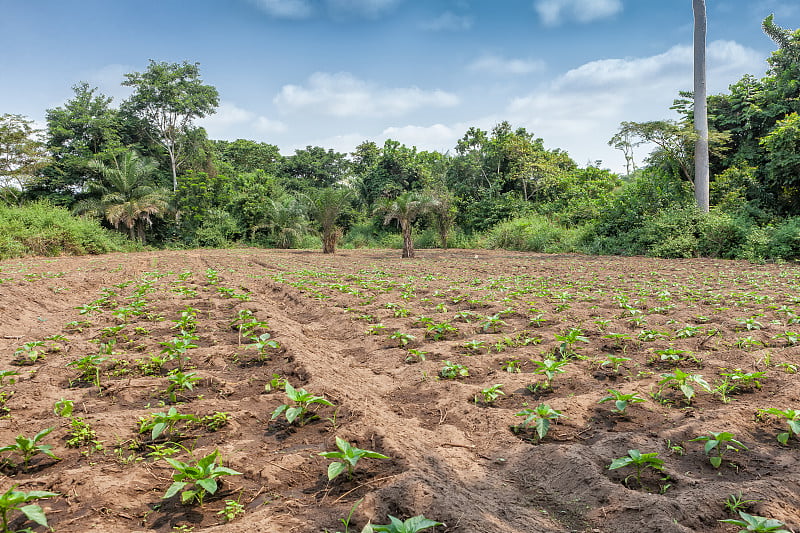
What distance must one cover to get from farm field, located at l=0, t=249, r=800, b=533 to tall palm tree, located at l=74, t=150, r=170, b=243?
2130cm

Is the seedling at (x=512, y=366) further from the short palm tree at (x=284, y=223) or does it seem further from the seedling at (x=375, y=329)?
the short palm tree at (x=284, y=223)

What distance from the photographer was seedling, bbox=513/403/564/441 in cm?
285

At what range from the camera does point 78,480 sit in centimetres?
233

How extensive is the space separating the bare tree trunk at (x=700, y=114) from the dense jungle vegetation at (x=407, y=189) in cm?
61

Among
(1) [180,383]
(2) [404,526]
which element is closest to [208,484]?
(2) [404,526]

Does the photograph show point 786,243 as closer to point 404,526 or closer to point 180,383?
point 404,526

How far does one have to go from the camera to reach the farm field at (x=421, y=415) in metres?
2.12

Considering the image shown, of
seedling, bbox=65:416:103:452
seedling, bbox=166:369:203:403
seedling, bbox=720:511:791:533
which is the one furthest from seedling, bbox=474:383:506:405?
seedling, bbox=65:416:103:452

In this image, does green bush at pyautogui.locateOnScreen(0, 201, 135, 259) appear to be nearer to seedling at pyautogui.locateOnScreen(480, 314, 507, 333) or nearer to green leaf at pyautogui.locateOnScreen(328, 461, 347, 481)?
seedling at pyautogui.locateOnScreen(480, 314, 507, 333)

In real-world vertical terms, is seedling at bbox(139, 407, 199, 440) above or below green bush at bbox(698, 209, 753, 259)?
below

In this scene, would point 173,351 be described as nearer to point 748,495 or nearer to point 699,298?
point 748,495

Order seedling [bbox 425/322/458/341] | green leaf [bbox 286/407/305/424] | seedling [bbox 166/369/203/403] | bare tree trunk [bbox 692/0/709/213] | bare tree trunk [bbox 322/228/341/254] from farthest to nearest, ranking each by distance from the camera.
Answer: bare tree trunk [bbox 322/228/341/254]
bare tree trunk [bbox 692/0/709/213]
seedling [bbox 425/322/458/341]
seedling [bbox 166/369/203/403]
green leaf [bbox 286/407/305/424]

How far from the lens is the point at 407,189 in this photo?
31.1 meters

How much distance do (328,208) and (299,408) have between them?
60.9ft
